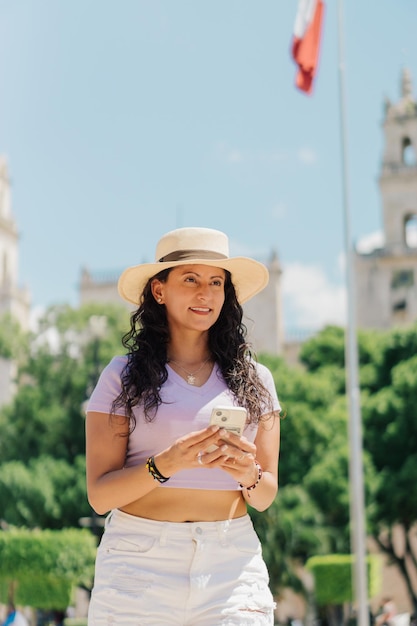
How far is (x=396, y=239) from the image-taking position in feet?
166

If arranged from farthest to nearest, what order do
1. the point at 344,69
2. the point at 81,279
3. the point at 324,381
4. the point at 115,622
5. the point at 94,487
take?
the point at 81,279 → the point at 324,381 → the point at 344,69 → the point at 94,487 → the point at 115,622

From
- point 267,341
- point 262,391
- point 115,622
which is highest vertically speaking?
point 267,341

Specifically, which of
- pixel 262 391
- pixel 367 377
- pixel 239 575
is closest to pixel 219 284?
pixel 262 391

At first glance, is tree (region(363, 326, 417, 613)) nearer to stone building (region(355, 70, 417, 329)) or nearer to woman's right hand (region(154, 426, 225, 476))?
stone building (region(355, 70, 417, 329))

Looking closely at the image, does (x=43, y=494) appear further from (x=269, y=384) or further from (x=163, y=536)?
(x=163, y=536)

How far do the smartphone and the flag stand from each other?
1765 cm

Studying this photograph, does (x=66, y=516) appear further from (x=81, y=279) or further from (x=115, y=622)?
(x=115, y=622)

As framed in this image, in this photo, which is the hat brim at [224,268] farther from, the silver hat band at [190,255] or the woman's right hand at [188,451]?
the woman's right hand at [188,451]

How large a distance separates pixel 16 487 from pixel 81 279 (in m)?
25.5

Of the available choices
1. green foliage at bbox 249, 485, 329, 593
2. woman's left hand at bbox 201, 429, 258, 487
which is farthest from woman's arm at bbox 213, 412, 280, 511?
green foliage at bbox 249, 485, 329, 593

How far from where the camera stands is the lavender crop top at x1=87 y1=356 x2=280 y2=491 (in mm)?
3312

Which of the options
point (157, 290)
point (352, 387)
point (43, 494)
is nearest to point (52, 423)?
point (43, 494)

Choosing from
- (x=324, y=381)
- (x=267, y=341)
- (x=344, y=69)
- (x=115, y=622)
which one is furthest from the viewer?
(x=267, y=341)

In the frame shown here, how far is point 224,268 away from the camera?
12.0ft
